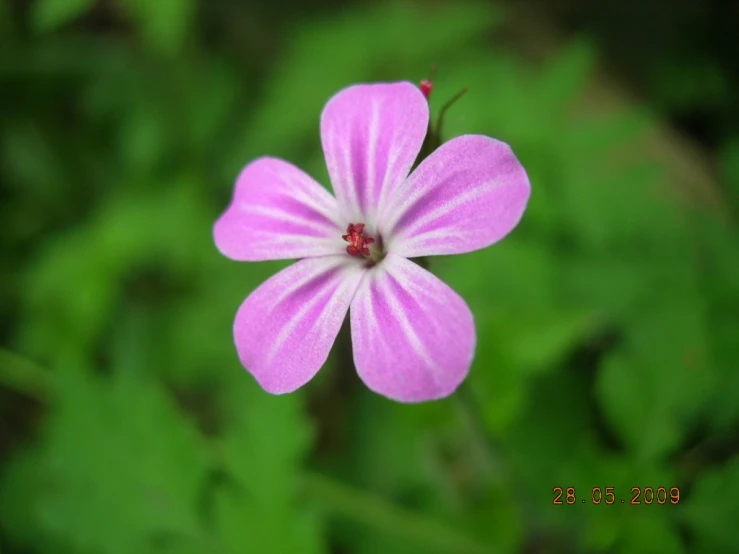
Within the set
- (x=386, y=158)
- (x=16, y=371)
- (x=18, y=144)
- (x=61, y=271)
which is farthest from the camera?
(x=18, y=144)

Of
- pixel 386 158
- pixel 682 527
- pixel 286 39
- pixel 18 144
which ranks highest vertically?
pixel 286 39

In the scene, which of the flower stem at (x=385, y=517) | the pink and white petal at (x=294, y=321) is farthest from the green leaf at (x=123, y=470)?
the pink and white petal at (x=294, y=321)

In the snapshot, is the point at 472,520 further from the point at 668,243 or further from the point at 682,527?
the point at 668,243

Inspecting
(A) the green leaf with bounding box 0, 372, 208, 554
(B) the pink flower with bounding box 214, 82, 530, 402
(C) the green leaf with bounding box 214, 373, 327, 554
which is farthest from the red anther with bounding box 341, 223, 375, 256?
(A) the green leaf with bounding box 0, 372, 208, 554

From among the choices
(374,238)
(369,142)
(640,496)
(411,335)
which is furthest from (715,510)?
(369,142)

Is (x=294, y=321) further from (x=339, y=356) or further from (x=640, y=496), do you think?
(x=339, y=356)

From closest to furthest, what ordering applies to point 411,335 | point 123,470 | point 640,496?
point 411,335, point 640,496, point 123,470

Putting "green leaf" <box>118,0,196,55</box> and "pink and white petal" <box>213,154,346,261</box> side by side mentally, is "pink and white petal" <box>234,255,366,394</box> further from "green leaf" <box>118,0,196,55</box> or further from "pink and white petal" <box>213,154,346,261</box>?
"green leaf" <box>118,0,196,55</box>

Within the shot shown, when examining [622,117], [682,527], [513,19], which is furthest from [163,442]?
[513,19]
